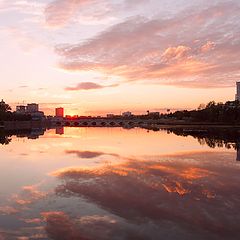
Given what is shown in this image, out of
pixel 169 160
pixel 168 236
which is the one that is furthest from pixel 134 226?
pixel 169 160

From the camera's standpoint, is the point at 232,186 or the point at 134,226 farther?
the point at 232,186

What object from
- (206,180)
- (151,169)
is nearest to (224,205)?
(206,180)

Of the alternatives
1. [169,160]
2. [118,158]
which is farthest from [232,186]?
[118,158]

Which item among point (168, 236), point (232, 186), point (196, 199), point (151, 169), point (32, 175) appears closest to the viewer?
point (168, 236)

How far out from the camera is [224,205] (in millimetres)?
20359

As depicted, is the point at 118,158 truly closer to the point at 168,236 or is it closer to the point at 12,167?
the point at 12,167

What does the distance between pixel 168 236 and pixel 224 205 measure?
6.30 metres

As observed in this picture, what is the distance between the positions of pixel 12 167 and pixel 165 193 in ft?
62.5

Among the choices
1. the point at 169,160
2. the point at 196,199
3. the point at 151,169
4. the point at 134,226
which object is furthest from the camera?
the point at 169,160

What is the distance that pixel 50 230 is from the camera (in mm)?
16141

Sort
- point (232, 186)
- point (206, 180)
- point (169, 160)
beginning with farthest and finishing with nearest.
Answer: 1. point (169, 160)
2. point (206, 180)
3. point (232, 186)

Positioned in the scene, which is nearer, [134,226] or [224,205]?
[134,226]

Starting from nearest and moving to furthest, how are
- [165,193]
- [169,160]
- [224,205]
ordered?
1. [224,205]
2. [165,193]
3. [169,160]

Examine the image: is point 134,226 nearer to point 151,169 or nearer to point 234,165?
Result: point 151,169
